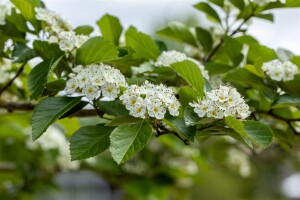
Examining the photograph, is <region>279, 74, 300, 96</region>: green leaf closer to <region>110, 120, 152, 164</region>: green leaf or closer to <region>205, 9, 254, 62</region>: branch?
<region>205, 9, 254, 62</region>: branch

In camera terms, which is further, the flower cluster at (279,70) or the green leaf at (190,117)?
the flower cluster at (279,70)

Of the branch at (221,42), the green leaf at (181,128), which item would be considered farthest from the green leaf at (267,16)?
the green leaf at (181,128)

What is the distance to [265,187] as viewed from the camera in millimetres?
8445

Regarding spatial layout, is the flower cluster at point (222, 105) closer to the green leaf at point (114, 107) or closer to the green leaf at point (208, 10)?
the green leaf at point (114, 107)

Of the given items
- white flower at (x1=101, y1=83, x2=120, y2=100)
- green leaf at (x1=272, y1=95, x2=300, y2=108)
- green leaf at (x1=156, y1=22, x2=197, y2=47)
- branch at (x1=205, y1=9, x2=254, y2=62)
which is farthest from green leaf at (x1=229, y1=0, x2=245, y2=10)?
white flower at (x1=101, y1=83, x2=120, y2=100)

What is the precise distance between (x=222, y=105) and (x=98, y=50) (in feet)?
0.86

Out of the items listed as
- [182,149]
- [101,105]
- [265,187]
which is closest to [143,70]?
[101,105]

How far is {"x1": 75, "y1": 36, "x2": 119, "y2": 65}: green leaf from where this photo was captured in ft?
3.13

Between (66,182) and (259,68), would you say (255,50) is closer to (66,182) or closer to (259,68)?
(259,68)

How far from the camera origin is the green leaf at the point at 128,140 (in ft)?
2.77

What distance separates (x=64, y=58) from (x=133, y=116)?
0.72 feet

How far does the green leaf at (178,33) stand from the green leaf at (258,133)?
0.58m

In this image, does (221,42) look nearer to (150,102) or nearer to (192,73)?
(192,73)

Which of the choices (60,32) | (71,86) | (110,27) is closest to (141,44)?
(110,27)
